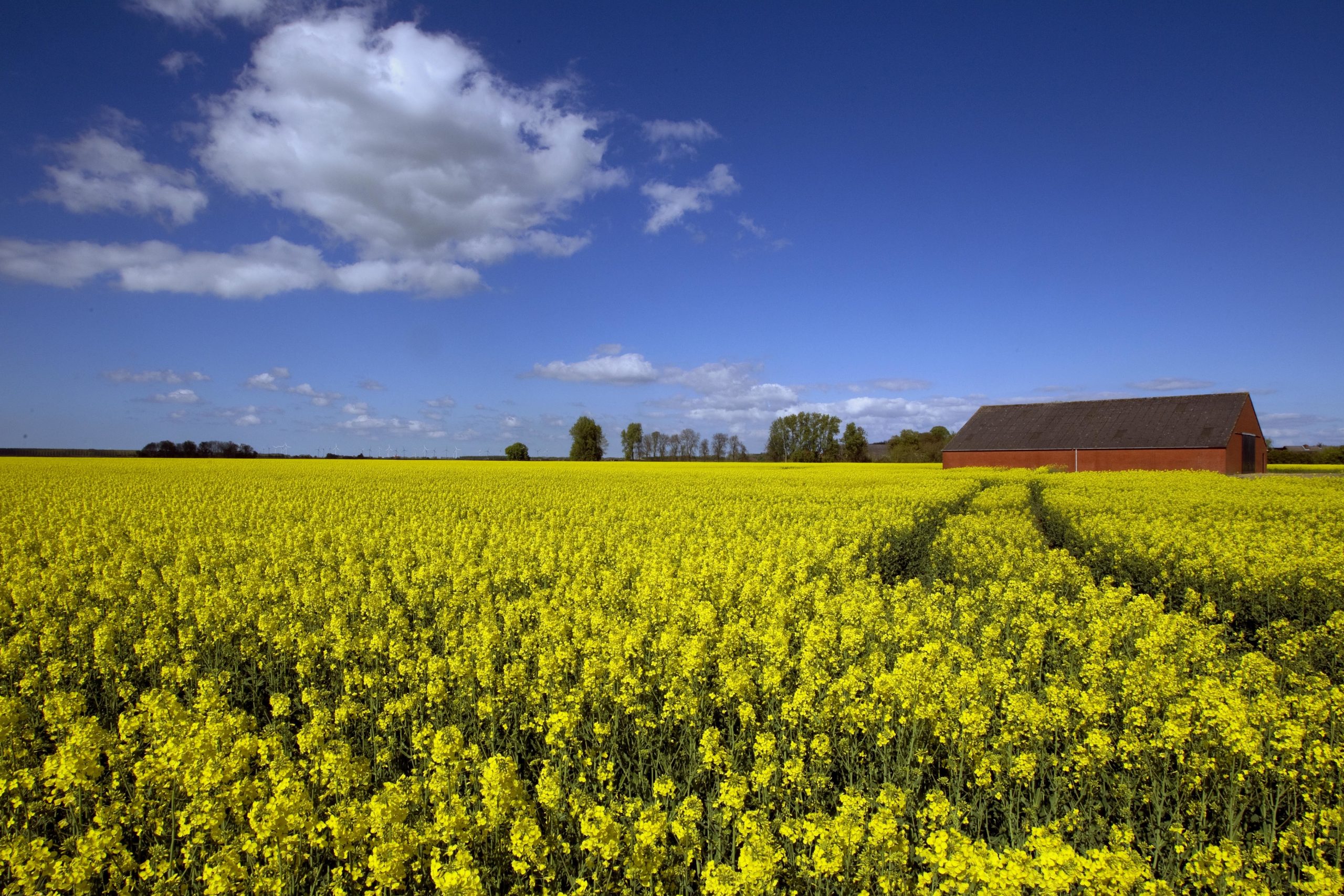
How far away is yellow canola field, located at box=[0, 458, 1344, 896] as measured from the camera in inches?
134

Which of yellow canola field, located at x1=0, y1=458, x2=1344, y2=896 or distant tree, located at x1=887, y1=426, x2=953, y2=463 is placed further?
distant tree, located at x1=887, y1=426, x2=953, y2=463

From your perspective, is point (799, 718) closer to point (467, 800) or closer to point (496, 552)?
point (467, 800)

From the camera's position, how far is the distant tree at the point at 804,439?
8769 cm

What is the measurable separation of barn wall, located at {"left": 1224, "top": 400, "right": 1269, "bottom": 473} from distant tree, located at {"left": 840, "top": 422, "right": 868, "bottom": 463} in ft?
137

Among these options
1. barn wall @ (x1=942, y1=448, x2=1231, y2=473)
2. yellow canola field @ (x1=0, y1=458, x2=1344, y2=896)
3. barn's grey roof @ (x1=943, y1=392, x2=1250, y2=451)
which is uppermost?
barn's grey roof @ (x1=943, y1=392, x2=1250, y2=451)

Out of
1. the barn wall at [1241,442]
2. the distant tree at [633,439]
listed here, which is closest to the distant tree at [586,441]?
the distant tree at [633,439]

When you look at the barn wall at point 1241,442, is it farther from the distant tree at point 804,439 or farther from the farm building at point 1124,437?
the distant tree at point 804,439

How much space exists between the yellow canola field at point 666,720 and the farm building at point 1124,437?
38891 millimetres

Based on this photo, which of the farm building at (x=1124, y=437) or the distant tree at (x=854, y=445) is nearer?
the farm building at (x=1124, y=437)

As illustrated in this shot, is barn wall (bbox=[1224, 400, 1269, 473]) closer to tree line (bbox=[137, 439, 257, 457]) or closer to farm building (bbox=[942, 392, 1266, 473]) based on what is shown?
farm building (bbox=[942, 392, 1266, 473])

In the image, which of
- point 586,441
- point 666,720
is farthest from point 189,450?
point 666,720

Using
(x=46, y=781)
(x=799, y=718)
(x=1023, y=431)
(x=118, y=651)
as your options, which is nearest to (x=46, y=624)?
(x=118, y=651)

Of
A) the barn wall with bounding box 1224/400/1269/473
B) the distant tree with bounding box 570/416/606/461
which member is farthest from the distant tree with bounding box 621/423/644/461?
the barn wall with bounding box 1224/400/1269/473

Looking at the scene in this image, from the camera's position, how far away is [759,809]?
137 inches
